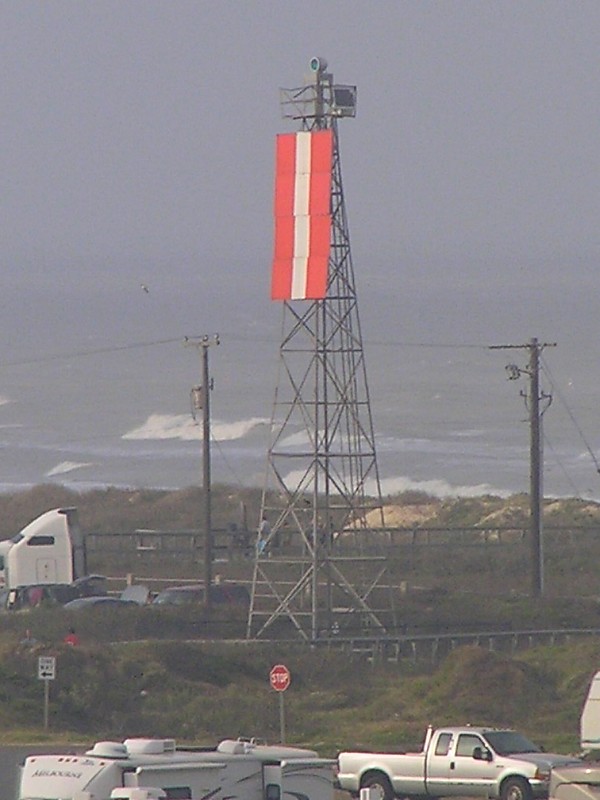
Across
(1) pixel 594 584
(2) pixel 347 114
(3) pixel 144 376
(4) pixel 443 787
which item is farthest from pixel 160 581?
(3) pixel 144 376

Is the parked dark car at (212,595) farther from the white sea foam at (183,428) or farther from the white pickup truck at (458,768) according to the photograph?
the white sea foam at (183,428)

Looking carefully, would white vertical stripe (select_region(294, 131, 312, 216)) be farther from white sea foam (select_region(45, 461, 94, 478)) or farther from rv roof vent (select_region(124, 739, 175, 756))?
white sea foam (select_region(45, 461, 94, 478))

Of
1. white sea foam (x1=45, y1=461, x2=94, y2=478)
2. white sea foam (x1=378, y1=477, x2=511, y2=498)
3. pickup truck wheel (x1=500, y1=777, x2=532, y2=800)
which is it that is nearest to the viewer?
pickup truck wheel (x1=500, y1=777, x2=532, y2=800)

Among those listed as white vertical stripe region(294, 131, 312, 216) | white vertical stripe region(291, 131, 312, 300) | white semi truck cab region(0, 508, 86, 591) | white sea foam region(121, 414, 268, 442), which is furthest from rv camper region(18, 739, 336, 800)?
white sea foam region(121, 414, 268, 442)

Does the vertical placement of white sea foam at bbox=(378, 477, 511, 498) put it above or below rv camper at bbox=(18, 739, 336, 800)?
above

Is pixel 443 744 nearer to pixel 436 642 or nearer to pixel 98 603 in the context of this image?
pixel 436 642

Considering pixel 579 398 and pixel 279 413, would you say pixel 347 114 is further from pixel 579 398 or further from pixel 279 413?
pixel 579 398

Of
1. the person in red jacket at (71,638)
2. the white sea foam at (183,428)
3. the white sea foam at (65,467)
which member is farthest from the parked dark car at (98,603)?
the white sea foam at (183,428)

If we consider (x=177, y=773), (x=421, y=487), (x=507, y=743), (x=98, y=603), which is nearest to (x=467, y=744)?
(x=507, y=743)
